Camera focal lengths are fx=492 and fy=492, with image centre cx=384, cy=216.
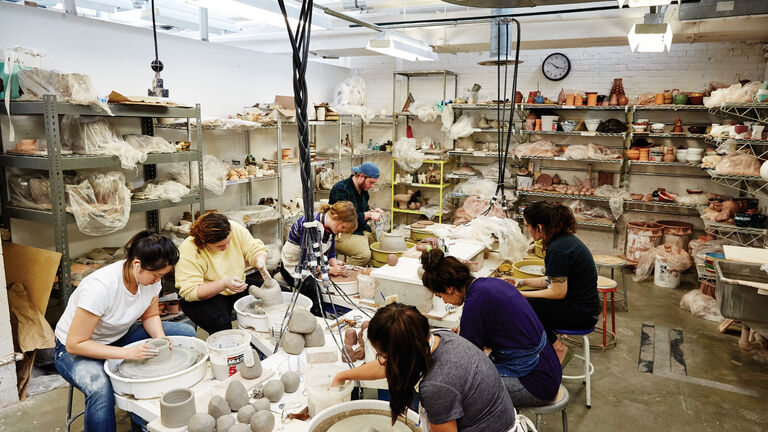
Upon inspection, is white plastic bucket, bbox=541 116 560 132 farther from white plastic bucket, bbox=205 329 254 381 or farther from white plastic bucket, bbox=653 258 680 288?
white plastic bucket, bbox=205 329 254 381

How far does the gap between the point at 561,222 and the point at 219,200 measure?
4.10 meters

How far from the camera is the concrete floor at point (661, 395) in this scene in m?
3.24

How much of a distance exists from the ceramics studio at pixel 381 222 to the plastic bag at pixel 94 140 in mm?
16

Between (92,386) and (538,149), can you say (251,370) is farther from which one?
(538,149)

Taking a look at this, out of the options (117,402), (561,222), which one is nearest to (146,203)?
(117,402)

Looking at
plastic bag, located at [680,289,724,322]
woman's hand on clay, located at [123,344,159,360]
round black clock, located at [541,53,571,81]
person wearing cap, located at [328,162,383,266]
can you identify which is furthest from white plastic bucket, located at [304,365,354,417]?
round black clock, located at [541,53,571,81]

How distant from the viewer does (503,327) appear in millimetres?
2336

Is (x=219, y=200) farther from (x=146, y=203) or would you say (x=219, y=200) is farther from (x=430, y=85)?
(x=430, y=85)

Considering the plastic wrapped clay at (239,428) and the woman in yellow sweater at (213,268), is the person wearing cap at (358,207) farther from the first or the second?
the plastic wrapped clay at (239,428)

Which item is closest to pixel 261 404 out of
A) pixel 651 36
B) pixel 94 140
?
pixel 94 140

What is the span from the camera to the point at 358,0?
21.3 feet

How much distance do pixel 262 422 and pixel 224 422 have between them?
0.14 meters

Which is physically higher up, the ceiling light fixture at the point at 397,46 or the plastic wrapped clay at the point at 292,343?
the ceiling light fixture at the point at 397,46

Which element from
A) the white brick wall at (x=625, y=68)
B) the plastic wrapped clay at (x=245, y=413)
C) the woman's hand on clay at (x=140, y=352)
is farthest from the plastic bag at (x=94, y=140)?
the white brick wall at (x=625, y=68)
